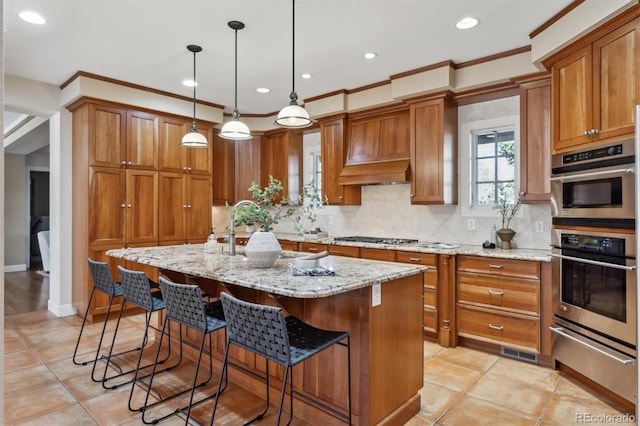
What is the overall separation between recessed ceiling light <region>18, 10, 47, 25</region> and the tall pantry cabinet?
4.12 ft

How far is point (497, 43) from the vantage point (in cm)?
337

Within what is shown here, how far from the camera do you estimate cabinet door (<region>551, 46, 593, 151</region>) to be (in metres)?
2.66

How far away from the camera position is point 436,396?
8.71 ft

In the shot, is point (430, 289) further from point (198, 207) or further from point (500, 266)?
point (198, 207)

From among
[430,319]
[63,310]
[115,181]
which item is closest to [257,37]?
[115,181]

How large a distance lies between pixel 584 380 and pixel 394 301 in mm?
1772

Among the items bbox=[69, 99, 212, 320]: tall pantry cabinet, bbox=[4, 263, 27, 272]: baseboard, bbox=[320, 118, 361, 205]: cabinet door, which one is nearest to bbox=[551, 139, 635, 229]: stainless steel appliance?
bbox=[320, 118, 361, 205]: cabinet door

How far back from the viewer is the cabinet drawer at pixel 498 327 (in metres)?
3.18

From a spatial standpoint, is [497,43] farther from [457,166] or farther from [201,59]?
[201,59]

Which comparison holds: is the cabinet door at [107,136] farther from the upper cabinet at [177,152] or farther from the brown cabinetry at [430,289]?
the brown cabinetry at [430,289]

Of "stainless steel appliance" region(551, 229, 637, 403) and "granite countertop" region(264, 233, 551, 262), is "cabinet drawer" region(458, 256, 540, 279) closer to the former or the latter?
"granite countertop" region(264, 233, 551, 262)

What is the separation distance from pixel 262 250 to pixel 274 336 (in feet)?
2.48

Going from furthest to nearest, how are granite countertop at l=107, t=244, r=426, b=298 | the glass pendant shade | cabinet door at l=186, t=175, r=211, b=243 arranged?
1. cabinet door at l=186, t=175, r=211, b=243
2. the glass pendant shade
3. granite countertop at l=107, t=244, r=426, b=298

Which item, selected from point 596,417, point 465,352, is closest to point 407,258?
point 465,352
